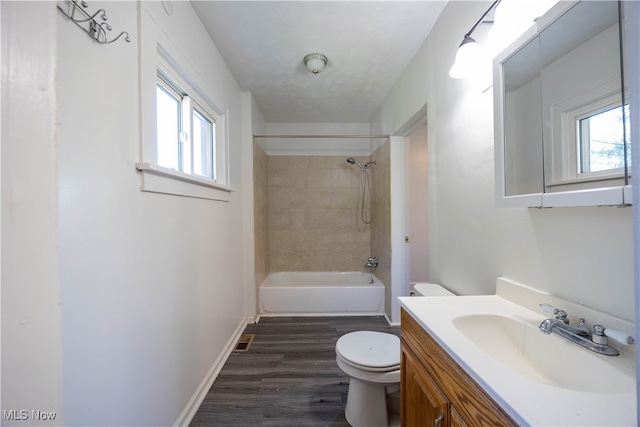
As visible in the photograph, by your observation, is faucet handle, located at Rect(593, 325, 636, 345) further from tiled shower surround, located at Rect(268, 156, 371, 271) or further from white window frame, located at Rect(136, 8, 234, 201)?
tiled shower surround, located at Rect(268, 156, 371, 271)

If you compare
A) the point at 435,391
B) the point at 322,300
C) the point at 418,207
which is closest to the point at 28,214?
the point at 435,391

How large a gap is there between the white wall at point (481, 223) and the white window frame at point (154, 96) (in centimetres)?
154

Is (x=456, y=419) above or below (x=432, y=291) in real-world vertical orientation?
below

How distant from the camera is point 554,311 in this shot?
82 cm

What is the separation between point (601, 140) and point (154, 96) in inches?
66.0

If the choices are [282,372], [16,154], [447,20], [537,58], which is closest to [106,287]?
[16,154]

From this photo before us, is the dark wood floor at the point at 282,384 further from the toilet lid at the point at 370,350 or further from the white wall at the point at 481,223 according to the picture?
the white wall at the point at 481,223

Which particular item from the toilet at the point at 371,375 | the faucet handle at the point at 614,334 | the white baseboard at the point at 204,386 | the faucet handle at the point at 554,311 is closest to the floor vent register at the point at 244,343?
the white baseboard at the point at 204,386

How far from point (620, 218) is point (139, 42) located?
1.81m

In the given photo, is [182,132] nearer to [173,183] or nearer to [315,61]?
[173,183]

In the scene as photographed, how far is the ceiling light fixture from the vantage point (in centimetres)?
198

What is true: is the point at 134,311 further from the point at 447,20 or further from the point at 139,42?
the point at 447,20

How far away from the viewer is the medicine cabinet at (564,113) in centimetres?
67

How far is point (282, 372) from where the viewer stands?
1920 mm
